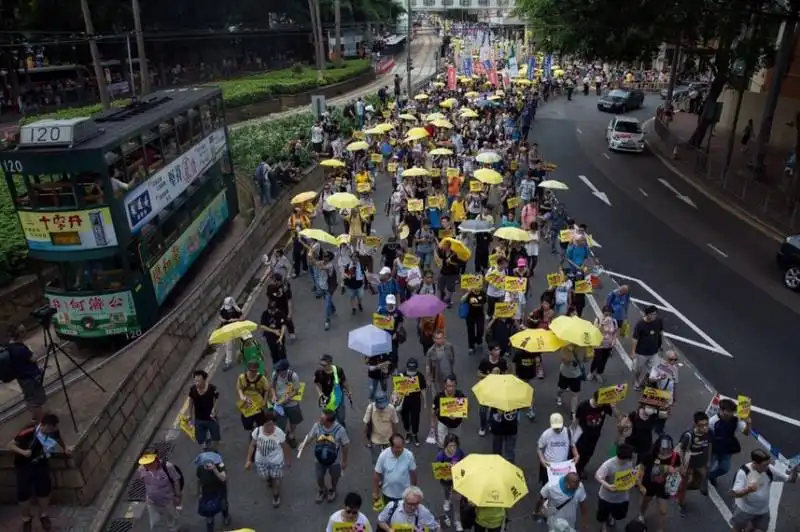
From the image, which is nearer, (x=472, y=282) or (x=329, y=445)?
(x=329, y=445)

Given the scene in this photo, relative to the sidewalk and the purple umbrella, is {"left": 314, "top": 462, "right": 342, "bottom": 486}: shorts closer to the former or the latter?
the purple umbrella

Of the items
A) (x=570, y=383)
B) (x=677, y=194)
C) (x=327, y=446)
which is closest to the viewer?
(x=327, y=446)

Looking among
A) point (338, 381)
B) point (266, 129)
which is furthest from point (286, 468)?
point (266, 129)

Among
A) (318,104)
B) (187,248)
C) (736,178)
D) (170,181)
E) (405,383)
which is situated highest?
(170,181)

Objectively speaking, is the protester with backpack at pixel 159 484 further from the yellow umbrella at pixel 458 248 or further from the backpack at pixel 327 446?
the yellow umbrella at pixel 458 248

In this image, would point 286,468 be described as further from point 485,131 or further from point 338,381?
point 485,131

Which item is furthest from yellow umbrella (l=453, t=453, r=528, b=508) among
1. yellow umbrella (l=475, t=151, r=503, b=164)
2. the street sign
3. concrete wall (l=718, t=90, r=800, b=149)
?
concrete wall (l=718, t=90, r=800, b=149)

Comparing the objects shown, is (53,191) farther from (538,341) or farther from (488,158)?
(488,158)

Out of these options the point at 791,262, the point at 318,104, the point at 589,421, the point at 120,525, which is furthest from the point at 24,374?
the point at 318,104
